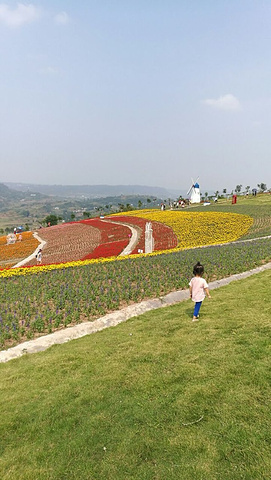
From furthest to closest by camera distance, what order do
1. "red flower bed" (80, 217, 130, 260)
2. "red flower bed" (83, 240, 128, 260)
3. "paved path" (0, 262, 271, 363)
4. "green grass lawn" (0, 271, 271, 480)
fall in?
"red flower bed" (80, 217, 130, 260)
"red flower bed" (83, 240, 128, 260)
"paved path" (0, 262, 271, 363)
"green grass lawn" (0, 271, 271, 480)

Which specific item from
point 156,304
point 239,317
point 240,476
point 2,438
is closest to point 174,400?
point 240,476

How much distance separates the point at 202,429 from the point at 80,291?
12.5m

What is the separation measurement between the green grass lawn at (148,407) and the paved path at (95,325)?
1167 millimetres

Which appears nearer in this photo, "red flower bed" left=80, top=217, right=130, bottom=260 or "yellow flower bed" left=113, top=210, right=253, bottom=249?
"red flower bed" left=80, top=217, right=130, bottom=260

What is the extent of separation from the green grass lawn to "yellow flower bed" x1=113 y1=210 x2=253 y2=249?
77.5 ft

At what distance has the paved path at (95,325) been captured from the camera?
10594 mm

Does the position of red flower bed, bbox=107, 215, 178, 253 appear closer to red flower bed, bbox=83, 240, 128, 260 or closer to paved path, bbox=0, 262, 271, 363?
red flower bed, bbox=83, 240, 128, 260

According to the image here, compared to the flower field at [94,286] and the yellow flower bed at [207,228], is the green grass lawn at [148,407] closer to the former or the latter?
the flower field at [94,286]

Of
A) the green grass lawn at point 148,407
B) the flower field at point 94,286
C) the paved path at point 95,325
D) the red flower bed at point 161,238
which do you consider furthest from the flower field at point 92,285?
the red flower bed at point 161,238

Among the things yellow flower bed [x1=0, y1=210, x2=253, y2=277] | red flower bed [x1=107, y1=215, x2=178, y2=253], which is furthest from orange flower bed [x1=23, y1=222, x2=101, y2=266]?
red flower bed [x1=107, y1=215, x2=178, y2=253]

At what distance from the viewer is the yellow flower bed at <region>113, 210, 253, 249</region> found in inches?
1325

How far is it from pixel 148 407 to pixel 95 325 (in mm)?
6712

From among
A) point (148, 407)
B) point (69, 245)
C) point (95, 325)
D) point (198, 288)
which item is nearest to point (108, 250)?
point (69, 245)

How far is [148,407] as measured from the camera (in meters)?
5.78
